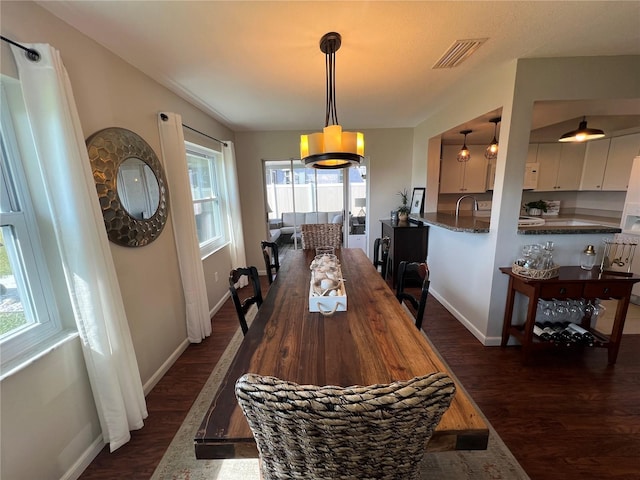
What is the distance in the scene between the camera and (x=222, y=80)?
7.36 feet

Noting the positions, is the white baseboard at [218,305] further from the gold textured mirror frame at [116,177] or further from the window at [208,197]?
the gold textured mirror frame at [116,177]

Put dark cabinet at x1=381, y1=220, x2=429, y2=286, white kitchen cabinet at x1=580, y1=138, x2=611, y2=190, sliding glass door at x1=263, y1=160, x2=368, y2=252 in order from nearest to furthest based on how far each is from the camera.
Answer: dark cabinet at x1=381, y1=220, x2=429, y2=286 → white kitchen cabinet at x1=580, y1=138, x2=611, y2=190 → sliding glass door at x1=263, y1=160, x2=368, y2=252

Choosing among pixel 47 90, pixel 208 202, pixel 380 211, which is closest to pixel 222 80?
pixel 47 90

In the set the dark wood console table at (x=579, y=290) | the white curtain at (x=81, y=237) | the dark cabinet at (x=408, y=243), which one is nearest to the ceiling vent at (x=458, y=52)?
the dark wood console table at (x=579, y=290)

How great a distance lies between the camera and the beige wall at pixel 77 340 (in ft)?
3.76

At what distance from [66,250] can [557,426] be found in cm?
305

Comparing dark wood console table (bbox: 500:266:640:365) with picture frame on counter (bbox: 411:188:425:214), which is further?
picture frame on counter (bbox: 411:188:425:214)

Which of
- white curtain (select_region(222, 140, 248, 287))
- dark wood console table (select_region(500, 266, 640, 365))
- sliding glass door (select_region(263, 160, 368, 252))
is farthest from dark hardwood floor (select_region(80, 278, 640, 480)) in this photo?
sliding glass door (select_region(263, 160, 368, 252))

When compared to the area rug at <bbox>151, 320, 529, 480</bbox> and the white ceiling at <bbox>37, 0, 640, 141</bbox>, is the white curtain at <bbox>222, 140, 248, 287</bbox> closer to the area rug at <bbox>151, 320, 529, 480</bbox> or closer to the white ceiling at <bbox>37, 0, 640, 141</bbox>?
the white ceiling at <bbox>37, 0, 640, 141</bbox>

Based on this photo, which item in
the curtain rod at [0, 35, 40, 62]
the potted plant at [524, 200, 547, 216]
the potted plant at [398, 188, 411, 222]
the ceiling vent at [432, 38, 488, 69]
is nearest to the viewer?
the curtain rod at [0, 35, 40, 62]

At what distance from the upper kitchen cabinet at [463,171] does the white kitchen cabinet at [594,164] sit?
1467 millimetres

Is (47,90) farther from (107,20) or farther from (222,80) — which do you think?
(222,80)

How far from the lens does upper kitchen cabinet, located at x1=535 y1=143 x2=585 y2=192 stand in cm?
416

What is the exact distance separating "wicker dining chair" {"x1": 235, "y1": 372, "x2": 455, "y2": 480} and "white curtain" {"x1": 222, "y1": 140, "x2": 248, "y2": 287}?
3.45 m
